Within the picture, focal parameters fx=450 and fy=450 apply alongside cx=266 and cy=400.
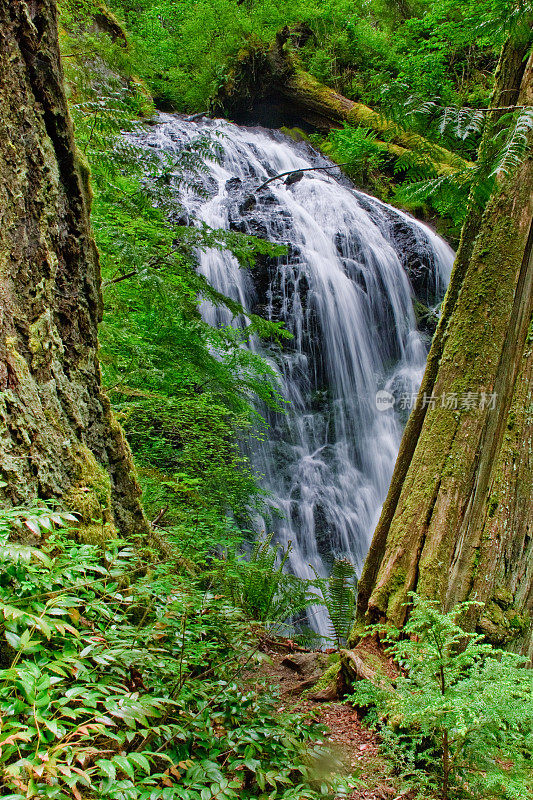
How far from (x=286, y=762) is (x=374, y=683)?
0.99 metres

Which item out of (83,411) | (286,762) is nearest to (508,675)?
(286,762)

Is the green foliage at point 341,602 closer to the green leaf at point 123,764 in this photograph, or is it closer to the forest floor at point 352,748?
the forest floor at point 352,748

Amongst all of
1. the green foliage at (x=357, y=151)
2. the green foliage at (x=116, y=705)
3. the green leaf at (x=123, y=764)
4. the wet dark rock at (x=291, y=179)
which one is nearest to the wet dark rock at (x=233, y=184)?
Answer: the wet dark rock at (x=291, y=179)

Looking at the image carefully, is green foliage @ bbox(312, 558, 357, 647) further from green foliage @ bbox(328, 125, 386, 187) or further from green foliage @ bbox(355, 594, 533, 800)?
green foliage @ bbox(328, 125, 386, 187)

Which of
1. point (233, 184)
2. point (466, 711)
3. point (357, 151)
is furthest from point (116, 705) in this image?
point (357, 151)

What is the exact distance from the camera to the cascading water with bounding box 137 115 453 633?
755 centimetres

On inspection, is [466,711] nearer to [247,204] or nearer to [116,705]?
[116,705]

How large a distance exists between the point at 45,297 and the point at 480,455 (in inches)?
99.2

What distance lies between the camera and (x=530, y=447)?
2.64m

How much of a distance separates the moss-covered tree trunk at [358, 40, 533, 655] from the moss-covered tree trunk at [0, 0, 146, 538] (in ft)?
5.75

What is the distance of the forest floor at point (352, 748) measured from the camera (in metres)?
1.88

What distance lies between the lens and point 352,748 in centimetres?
225

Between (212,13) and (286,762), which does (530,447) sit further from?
(212,13)

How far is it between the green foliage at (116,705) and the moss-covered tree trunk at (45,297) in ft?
1.02
